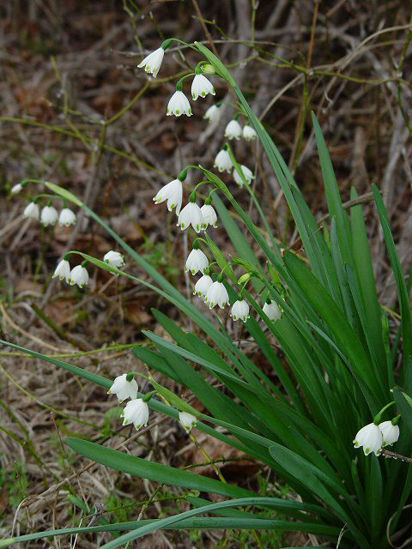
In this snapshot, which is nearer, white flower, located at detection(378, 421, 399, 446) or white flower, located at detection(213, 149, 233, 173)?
white flower, located at detection(378, 421, 399, 446)

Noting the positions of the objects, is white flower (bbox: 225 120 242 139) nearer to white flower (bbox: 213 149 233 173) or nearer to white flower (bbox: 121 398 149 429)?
white flower (bbox: 213 149 233 173)

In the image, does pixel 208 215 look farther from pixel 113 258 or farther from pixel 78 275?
pixel 78 275

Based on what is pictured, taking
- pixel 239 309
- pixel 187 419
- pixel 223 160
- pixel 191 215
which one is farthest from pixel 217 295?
pixel 223 160

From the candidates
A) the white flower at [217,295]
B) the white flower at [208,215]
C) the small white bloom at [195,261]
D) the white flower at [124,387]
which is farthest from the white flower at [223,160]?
the white flower at [124,387]

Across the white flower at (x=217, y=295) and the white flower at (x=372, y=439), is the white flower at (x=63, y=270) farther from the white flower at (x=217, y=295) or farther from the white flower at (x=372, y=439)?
the white flower at (x=372, y=439)

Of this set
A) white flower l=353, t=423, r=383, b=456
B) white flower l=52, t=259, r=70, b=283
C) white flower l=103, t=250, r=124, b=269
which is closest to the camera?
white flower l=353, t=423, r=383, b=456

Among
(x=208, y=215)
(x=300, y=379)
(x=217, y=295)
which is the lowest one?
(x=300, y=379)

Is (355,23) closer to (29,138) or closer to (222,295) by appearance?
(29,138)

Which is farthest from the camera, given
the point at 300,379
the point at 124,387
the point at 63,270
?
the point at 63,270

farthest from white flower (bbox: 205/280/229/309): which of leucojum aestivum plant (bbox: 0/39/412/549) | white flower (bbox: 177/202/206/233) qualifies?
white flower (bbox: 177/202/206/233)

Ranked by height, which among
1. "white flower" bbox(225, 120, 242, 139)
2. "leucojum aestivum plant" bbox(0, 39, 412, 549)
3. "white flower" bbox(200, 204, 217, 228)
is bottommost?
"leucojum aestivum plant" bbox(0, 39, 412, 549)
